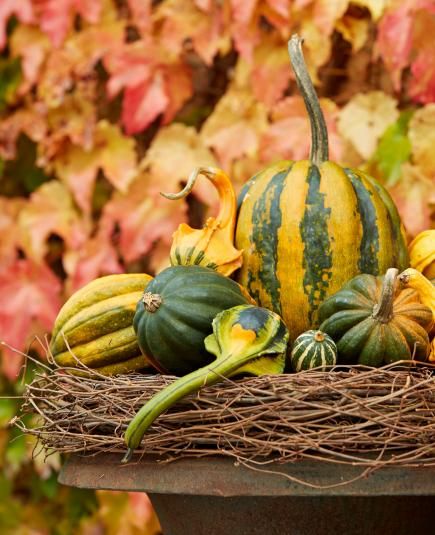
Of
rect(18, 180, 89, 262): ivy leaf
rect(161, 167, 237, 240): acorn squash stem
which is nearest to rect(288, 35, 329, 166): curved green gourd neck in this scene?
rect(161, 167, 237, 240): acorn squash stem

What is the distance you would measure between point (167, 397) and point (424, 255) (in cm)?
48

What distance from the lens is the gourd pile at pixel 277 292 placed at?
1076mm

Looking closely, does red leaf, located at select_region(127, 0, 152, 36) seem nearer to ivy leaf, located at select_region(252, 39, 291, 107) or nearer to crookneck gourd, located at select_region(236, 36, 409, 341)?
ivy leaf, located at select_region(252, 39, 291, 107)

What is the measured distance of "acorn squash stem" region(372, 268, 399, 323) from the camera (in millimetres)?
1042

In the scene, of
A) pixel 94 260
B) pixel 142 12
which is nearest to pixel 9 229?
pixel 94 260

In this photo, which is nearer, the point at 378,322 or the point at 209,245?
the point at 378,322

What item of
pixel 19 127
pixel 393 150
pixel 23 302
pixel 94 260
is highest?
pixel 393 150

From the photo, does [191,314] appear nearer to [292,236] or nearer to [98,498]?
[292,236]

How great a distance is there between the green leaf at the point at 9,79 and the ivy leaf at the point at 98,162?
25cm

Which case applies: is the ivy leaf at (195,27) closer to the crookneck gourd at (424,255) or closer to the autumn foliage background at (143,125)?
the autumn foliage background at (143,125)

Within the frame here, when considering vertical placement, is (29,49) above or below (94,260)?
above

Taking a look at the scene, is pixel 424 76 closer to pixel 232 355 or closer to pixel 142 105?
pixel 142 105

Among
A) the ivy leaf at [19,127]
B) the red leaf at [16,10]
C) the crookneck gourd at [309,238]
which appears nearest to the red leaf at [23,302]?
the ivy leaf at [19,127]

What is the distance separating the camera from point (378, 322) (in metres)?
1.08
